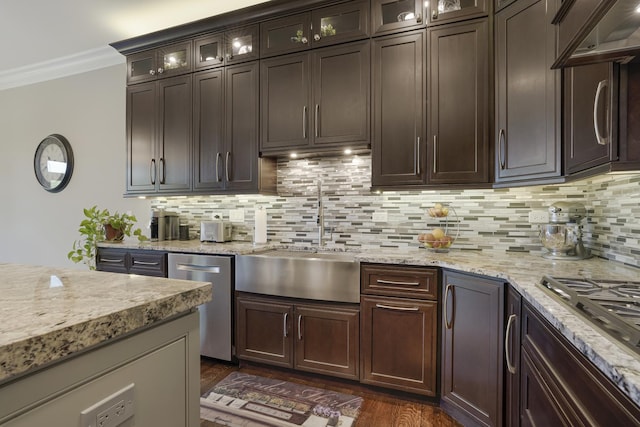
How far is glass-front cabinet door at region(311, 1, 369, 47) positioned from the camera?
7.59 feet

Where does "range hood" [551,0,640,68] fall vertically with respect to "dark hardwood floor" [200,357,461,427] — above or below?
above

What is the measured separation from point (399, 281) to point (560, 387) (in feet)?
3.56

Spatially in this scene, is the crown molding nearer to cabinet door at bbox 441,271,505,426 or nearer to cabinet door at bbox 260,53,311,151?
cabinet door at bbox 260,53,311,151

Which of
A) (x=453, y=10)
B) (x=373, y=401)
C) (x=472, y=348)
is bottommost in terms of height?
(x=373, y=401)

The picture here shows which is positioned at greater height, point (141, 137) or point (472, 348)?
point (141, 137)

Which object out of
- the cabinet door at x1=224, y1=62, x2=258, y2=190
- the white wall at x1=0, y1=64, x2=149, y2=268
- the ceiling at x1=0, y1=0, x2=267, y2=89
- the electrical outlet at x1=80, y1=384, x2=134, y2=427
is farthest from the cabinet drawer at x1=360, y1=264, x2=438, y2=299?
the white wall at x1=0, y1=64, x2=149, y2=268

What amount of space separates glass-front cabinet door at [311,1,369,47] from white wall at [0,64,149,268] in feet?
8.17

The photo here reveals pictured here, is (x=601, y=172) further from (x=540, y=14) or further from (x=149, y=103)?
(x=149, y=103)

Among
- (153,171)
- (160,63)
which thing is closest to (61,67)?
(160,63)

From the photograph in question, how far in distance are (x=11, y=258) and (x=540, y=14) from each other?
6.02 m

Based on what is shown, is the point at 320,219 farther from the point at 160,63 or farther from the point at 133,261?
the point at 160,63

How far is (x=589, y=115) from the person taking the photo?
1359 millimetres

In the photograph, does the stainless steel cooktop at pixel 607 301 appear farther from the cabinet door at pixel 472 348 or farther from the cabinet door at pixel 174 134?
the cabinet door at pixel 174 134

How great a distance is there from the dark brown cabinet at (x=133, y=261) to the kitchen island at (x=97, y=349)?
5.78ft
